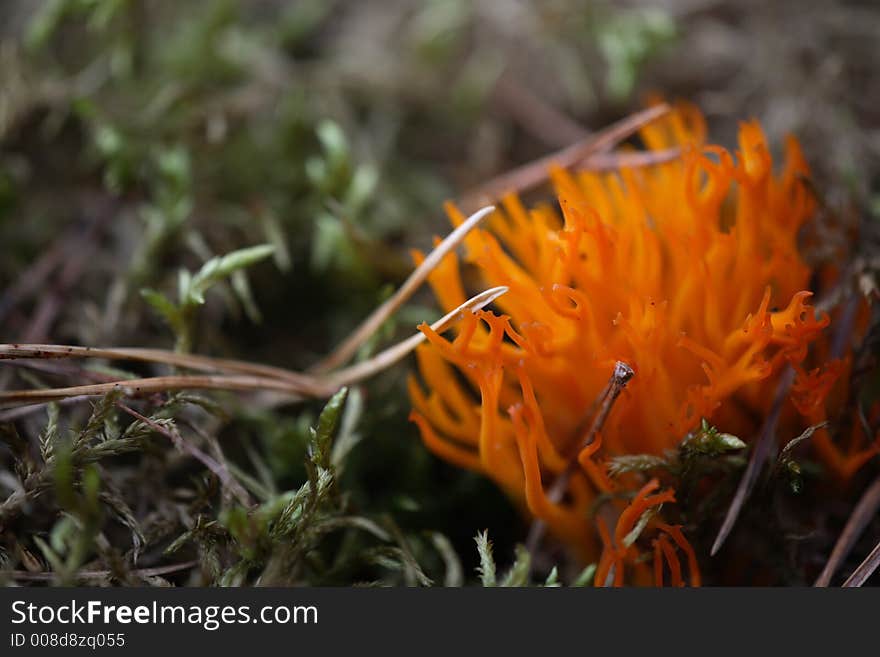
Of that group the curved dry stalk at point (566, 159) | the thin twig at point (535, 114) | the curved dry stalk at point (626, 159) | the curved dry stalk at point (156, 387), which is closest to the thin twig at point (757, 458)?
the curved dry stalk at point (626, 159)

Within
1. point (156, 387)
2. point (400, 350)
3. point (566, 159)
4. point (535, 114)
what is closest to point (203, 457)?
point (156, 387)

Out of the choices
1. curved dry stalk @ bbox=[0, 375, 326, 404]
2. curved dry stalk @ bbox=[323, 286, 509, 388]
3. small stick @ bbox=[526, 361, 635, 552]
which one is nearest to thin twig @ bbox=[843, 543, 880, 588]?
small stick @ bbox=[526, 361, 635, 552]

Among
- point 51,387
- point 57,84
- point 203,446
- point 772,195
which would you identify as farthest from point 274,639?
point 57,84

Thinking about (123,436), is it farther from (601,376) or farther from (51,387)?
(601,376)

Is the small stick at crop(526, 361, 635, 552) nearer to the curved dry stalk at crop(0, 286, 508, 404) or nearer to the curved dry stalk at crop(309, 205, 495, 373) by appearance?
the curved dry stalk at crop(0, 286, 508, 404)

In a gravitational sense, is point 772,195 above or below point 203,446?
above

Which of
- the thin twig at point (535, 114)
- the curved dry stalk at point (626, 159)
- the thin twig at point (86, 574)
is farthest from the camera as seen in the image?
the thin twig at point (535, 114)

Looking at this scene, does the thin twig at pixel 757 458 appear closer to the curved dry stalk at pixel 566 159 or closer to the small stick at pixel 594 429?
the small stick at pixel 594 429
